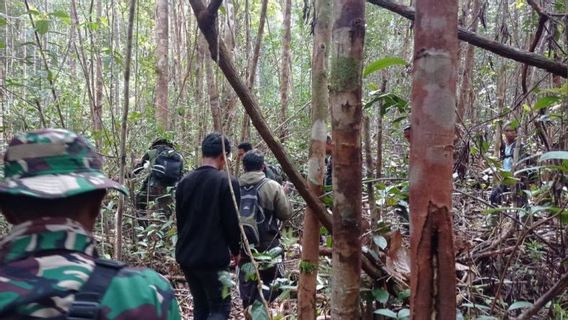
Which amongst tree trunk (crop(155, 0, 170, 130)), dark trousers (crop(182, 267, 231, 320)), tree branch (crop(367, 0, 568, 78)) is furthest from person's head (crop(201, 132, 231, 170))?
tree trunk (crop(155, 0, 170, 130))

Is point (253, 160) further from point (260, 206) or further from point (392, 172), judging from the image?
point (392, 172)

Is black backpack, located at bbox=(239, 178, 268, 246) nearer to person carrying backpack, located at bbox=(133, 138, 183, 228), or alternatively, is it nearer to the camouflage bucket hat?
person carrying backpack, located at bbox=(133, 138, 183, 228)

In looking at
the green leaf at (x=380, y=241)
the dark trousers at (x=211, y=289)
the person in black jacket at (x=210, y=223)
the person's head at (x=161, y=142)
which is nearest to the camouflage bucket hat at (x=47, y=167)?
the green leaf at (x=380, y=241)

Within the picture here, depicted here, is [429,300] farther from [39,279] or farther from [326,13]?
[326,13]

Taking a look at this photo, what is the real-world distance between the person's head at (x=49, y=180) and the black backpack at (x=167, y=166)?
444 centimetres

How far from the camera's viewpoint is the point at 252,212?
3.84 metres

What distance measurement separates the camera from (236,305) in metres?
4.61

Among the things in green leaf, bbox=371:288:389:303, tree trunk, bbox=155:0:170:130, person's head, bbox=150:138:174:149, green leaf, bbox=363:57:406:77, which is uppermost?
tree trunk, bbox=155:0:170:130

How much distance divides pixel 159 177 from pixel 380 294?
3631 mm

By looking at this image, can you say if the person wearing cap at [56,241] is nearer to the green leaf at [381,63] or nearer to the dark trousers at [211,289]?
the green leaf at [381,63]

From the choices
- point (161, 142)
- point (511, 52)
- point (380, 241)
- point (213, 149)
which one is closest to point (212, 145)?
point (213, 149)

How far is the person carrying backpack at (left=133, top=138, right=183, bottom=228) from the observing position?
561 cm

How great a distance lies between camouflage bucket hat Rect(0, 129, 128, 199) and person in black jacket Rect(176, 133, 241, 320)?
6.91 feet

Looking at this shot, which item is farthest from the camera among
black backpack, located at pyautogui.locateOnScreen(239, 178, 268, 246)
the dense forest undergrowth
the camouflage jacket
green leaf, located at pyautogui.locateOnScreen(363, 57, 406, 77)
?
black backpack, located at pyautogui.locateOnScreen(239, 178, 268, 246)
